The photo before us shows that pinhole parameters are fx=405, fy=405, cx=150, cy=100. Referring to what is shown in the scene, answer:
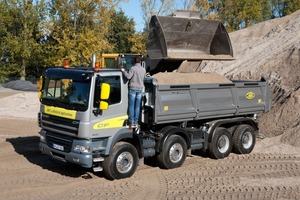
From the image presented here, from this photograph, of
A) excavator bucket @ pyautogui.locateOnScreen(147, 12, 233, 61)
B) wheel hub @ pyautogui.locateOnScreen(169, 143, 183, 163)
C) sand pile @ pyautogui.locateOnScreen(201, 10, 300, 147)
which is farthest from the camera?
sand pile @ pyautogui.locateOnScreen(201, 10, 300, 147)

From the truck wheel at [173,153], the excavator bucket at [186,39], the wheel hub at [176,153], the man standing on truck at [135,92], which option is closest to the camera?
the man standing on truck at [135,92]

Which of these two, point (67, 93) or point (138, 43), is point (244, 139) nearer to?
point (67, 93)

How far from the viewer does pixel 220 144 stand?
11.0m

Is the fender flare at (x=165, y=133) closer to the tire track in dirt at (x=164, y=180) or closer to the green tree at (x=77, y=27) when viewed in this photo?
the tire track in dirt at (x=164, y=180)

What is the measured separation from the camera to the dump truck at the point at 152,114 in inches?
324

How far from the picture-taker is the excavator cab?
38.8 feet

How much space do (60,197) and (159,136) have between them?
2.73 m

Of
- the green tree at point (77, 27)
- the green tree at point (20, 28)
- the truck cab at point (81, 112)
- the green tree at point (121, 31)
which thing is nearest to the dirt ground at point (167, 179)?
the truck cab at point (81, 112)

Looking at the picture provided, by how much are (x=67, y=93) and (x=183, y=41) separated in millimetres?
5171

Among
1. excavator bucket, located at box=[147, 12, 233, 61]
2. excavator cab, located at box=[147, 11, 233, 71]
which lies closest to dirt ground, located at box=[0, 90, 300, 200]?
excavator cab, located at box=[147, 11, 233, 71]

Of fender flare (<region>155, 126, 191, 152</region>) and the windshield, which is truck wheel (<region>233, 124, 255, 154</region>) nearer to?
fender flare (<region>155, 126, 191, 152</region>)

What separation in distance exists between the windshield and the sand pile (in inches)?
274

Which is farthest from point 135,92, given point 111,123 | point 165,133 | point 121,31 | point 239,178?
point 121,31

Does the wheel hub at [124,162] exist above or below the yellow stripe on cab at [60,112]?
below
